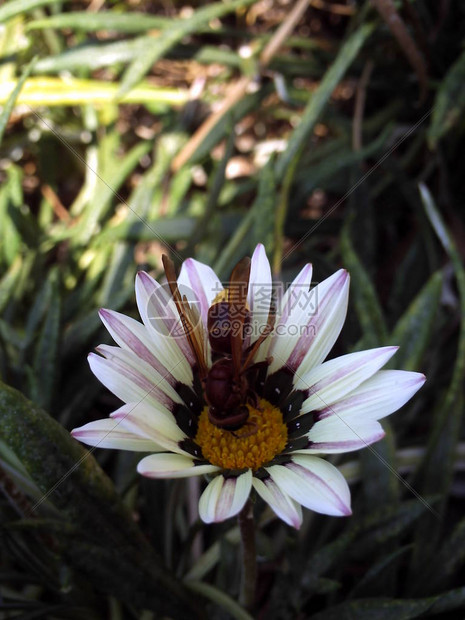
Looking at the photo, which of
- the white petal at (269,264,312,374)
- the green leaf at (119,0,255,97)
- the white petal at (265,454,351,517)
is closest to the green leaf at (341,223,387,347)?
the white petal at (269,264,312,374)

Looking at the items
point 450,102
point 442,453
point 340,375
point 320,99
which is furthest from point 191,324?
point 450,102

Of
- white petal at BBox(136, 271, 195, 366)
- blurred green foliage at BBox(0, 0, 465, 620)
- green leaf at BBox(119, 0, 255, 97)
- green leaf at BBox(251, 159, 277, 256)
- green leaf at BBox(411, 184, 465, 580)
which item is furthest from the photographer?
green leaf at BBox(119, 0, 255, 97)

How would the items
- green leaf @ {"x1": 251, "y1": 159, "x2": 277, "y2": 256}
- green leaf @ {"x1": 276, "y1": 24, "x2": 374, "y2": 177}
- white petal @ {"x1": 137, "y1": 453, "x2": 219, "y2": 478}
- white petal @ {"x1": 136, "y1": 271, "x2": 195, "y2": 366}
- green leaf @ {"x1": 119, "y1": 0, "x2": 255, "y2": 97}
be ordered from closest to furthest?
white petal @ {"x1": 137, "y1": 453, "x2": 219, "y2": 478}
white petal @ {"x1": 136, "y1": 271, "x2": 195, "y2": 366}
green leaf @ {"x1": 251, "y1": 159, "x2": 277, "y2": 256}
green leaf @ {"x1": 276, "y1": 24, "x2": 374, "y2": 177}
green leaf @ {"x1": 119, "y1": 0, "x2": 255, "y2": 97}

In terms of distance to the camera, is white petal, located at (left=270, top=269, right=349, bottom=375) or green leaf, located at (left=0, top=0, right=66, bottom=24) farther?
green leaf, located at (left=0, top=0, right=66, bottom=24)

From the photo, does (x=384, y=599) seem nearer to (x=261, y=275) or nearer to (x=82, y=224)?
(x=261, y=275)


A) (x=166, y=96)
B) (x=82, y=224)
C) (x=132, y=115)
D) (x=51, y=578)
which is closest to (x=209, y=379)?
(x=51, y=578)

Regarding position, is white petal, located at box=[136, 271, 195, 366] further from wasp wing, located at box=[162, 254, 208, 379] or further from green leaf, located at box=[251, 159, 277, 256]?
green leaf, located at box=[251, 159, 277, 256]

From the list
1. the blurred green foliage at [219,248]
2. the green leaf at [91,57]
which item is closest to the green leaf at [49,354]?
the blurred green foliage at [219,248]
